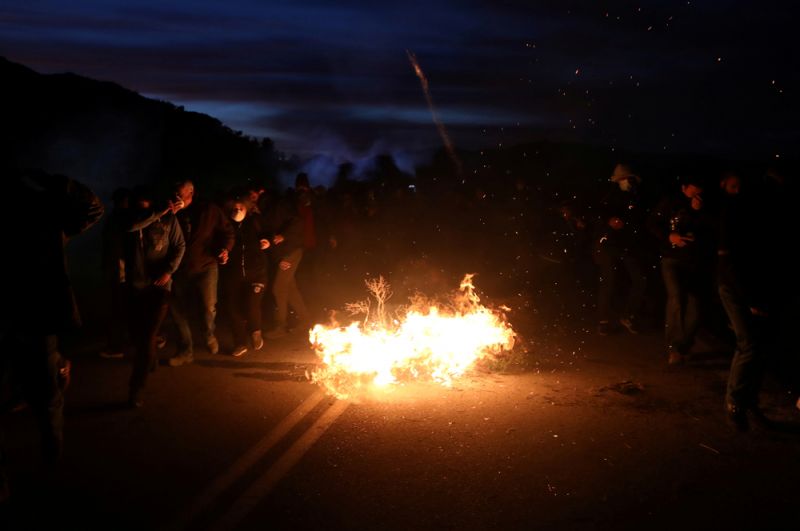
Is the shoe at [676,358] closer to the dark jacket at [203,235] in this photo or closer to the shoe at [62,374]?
the dark jacket at [203,235]

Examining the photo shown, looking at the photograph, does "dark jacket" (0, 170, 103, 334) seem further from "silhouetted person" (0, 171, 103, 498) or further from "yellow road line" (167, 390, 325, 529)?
"yellow road line" (167, 390, 325, 529)

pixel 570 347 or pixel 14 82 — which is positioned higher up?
pixel 14 82

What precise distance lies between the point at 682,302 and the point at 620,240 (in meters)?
1.58

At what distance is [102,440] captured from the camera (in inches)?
230

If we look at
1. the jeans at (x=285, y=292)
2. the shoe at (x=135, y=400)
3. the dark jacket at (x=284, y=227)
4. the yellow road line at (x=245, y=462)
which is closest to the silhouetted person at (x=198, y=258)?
the dark jacket at (x=284, y=227)

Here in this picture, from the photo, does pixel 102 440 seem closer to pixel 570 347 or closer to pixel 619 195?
pixel 570 347

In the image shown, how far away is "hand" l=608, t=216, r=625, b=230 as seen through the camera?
9.63 m

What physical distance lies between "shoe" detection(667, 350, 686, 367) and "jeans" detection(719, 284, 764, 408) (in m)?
1.97

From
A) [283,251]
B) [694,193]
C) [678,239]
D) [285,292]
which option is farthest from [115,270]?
[694,193]

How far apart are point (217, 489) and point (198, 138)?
21.7 meters

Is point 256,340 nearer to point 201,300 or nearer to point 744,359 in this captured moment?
point 201,300

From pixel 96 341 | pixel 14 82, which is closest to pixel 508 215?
pixel 96 341

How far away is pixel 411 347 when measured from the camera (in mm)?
7844

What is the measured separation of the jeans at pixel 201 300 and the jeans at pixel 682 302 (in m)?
5.85
